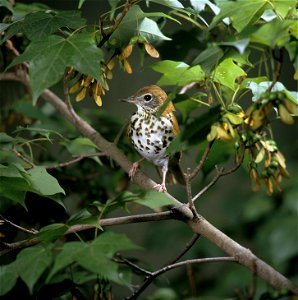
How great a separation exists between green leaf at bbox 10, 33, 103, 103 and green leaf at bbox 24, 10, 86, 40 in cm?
6

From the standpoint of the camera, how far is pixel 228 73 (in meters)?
1.28

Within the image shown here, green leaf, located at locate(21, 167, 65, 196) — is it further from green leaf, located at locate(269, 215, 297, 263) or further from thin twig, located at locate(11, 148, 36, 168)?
green leaf, located at locate(269, 215, 297, 263)

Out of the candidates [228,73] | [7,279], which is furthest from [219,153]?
[7,279]

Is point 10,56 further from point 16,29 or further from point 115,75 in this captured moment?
point 115,75

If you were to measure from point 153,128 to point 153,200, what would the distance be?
32.7 inches

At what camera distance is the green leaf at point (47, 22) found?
1215mm

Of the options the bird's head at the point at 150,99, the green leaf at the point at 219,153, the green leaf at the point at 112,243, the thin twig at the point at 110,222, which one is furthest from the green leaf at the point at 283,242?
the green leaf at the point at 112,243

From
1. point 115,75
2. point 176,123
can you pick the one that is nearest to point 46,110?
point 176,123

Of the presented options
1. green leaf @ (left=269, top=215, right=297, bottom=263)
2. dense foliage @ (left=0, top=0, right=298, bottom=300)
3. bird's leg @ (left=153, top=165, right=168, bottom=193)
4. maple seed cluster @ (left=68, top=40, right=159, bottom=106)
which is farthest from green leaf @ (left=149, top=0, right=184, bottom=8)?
green leaf @ (left=269, top=215, right=297, bottom=263)

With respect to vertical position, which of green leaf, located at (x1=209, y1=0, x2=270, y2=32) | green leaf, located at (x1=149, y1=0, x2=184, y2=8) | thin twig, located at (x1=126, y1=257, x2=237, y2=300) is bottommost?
thin twig, located at (x1=126, y1=257, x2=237, y2=300)

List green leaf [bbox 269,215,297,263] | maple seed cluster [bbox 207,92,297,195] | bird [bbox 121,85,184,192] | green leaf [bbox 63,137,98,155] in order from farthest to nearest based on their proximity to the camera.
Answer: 1. green leaf [bbox 269,215,297,263]
2. bird [bbox 121,85,184,192]
3. green leaf [bbox 63,137,98,155]
4. maple seed cluster [bbox 207,92,297,195]

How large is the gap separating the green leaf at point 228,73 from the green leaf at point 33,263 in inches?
19.2

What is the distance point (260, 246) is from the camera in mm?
2438

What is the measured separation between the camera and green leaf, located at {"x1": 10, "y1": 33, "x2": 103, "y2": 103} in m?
1.08
